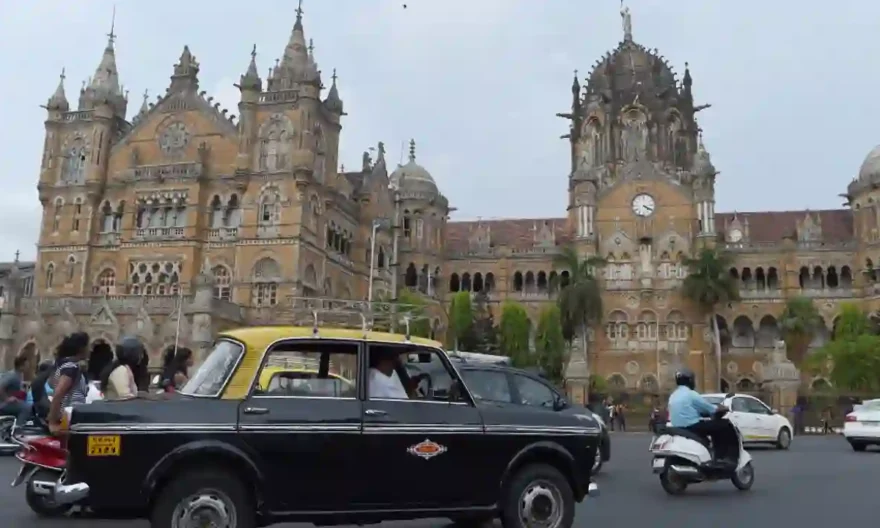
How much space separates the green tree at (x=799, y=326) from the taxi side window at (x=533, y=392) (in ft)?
148

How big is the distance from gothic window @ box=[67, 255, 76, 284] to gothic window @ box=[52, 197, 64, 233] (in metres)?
2.40

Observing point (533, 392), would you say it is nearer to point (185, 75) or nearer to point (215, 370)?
point (215, 370)

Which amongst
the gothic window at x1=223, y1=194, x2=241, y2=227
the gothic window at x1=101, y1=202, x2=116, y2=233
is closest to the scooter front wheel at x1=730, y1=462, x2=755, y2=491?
the gothic window at x1=223, y1=194, x2=241, y2=227

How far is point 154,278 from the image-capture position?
149 feet

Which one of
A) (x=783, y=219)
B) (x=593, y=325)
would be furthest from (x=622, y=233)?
(x=783, y=219)

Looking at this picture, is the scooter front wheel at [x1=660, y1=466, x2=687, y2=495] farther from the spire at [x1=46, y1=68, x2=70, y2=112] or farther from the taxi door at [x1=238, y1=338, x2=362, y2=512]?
the spire at [x1=46, y1=68, x2=70, y2=112]

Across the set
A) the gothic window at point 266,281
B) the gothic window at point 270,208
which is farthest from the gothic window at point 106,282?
the gothic window at point 270,208

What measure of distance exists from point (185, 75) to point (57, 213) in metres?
11.4

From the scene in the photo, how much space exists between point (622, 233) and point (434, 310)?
49.8 feet

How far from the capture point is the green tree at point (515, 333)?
5009cm

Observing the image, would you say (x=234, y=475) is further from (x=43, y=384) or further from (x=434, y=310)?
(x=434, y=310)

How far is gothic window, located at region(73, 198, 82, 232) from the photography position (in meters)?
47.5

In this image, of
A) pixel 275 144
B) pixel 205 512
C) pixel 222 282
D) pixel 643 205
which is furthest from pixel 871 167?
pixel 205 512

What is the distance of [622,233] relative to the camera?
58.9 m
